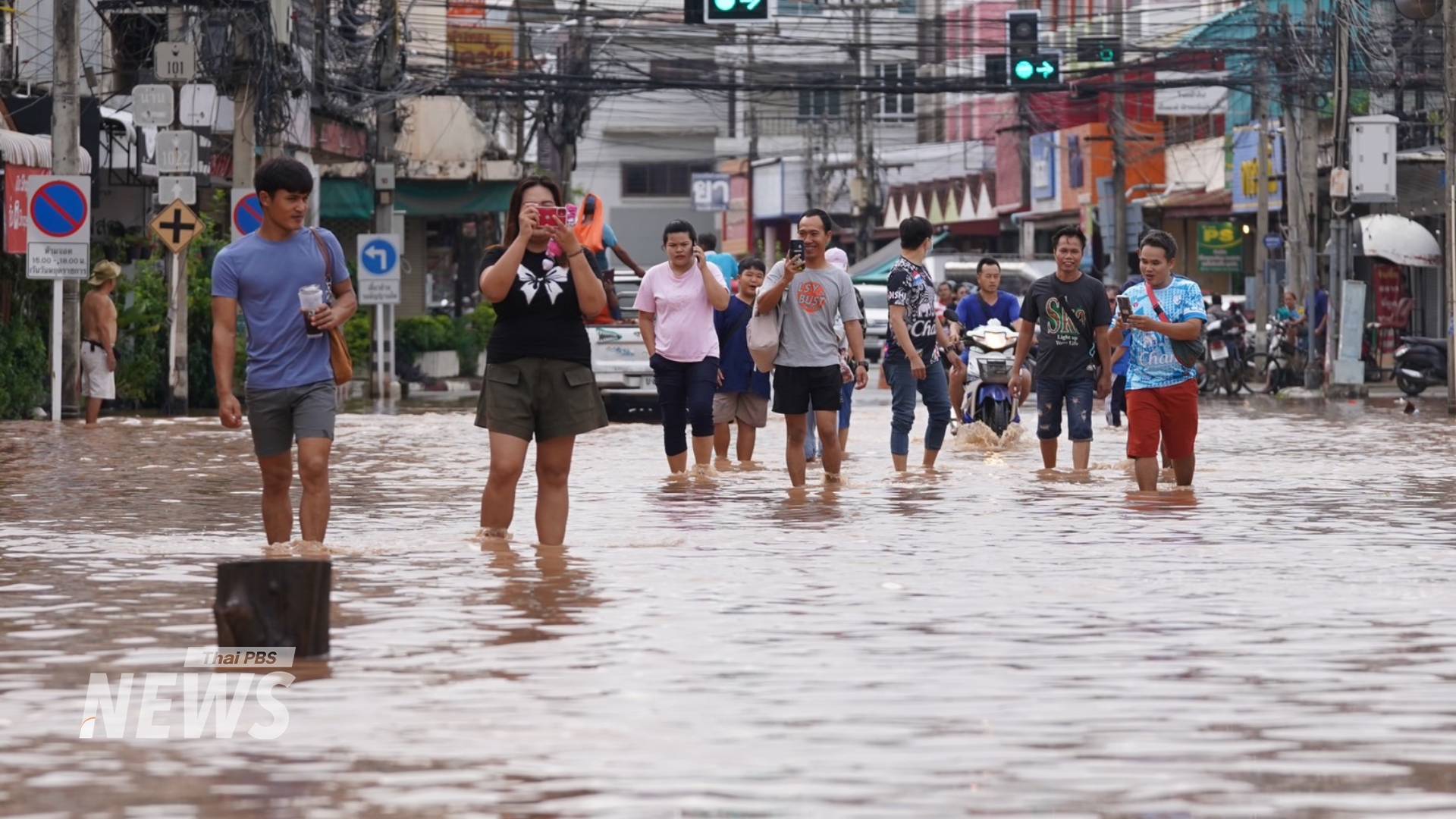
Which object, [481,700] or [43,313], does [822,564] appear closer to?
[481,700]

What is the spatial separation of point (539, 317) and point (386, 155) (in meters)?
30.0

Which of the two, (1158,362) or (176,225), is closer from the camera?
(1158,362)

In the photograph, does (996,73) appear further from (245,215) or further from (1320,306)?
(245,215)

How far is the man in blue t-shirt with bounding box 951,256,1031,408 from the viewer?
70.2 feet

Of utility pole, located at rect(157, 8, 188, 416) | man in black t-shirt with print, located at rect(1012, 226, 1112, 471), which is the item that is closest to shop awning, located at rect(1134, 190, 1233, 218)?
utility pole, located at rect(157, 8, 188, 416)

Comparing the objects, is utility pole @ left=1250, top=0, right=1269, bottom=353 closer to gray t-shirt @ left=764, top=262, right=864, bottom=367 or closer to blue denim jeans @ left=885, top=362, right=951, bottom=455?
blue denim jeans @ left=885, top=362, right=951, bottom=455

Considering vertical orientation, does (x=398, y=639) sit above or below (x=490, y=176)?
below

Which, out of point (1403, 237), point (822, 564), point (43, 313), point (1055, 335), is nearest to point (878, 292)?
point (1403, 237)

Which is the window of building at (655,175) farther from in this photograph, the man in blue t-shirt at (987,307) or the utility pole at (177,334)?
the man in blue t-shirt at (987,307)

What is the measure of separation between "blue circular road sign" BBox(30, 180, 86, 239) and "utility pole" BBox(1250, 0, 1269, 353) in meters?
18.8

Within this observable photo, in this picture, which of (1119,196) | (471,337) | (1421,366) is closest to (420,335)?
(471,337)

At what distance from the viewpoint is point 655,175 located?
98.1 m

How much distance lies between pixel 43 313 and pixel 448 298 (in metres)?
25.4

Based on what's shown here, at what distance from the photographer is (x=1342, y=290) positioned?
36.1 metres
